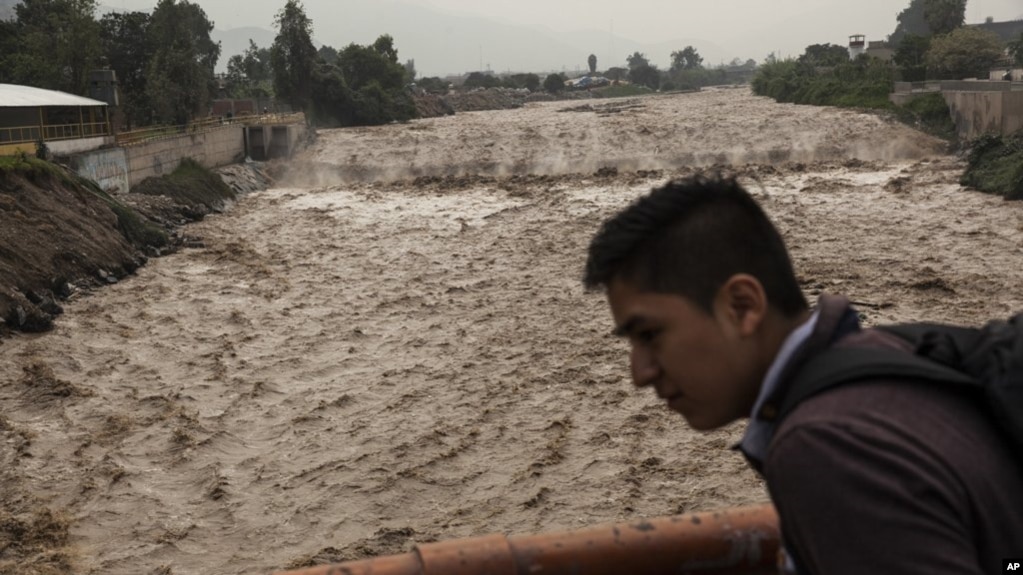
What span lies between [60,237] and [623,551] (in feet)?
61.0

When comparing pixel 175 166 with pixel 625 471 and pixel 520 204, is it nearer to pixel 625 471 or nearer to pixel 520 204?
pixel 520 204

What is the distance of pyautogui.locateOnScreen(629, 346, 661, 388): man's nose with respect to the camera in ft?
5.84

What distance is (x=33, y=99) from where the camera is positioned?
26125 millimetres

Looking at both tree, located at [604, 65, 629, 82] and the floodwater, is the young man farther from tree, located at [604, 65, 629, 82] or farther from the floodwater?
tree, located at [604, 65, 629, 82]

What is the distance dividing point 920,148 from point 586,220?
48.1ft

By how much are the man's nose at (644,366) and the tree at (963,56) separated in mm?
50948

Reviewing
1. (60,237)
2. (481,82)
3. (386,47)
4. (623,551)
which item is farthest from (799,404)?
(481,82)

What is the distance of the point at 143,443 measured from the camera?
10.7 meters

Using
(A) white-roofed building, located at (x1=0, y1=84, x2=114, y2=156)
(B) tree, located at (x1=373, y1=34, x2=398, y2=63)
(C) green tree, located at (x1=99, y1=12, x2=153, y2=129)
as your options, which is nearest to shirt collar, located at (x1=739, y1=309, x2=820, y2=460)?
(A) white-roofed building, located at (x1=0, y1=84, x2=114, y2=156)

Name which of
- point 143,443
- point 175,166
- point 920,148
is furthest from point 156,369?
point 920,148

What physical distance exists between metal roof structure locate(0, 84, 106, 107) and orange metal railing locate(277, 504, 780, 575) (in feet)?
82.8

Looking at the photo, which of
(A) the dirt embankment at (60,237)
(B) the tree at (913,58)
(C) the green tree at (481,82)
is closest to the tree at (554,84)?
(C) the green tree at (481,82)

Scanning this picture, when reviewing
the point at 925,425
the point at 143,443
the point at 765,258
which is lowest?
the point at 143,443

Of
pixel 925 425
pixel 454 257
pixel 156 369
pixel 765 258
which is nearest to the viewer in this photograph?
pixel 925 425
